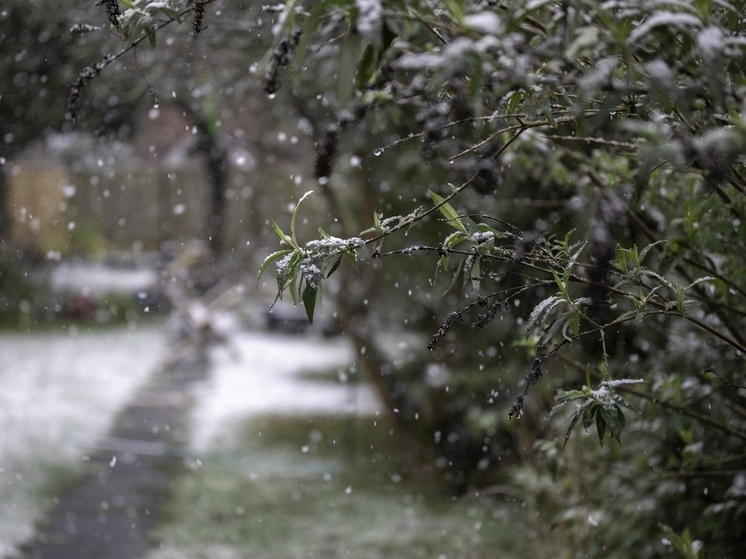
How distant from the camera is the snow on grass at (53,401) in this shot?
3723 millimetres

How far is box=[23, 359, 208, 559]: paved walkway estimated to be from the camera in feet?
11.0

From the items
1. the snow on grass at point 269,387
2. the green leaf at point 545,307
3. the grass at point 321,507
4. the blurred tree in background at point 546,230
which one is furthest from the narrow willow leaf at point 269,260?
the snow on grass at point 269,387

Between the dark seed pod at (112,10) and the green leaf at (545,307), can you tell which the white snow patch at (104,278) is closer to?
the dark seed pod at (112,10)

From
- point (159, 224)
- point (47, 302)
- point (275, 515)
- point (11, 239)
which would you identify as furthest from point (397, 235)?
point (159, 224)

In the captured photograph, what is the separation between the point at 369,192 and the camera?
13.2ft

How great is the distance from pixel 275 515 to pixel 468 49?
351cm

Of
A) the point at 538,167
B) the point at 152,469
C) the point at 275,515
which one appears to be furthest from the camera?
the point at 152,469

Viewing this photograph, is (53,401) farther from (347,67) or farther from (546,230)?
(347,67)

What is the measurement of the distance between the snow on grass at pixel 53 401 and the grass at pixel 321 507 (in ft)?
2.18

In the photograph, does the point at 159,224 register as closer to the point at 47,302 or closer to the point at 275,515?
the point at 47,302

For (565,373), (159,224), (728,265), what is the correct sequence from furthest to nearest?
(159,224)
(565,373)
(728,265)

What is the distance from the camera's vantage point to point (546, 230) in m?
1.32

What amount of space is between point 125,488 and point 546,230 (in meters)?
3.46

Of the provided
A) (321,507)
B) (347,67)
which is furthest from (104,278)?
(347,67)
